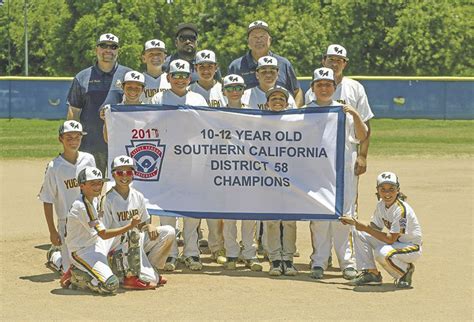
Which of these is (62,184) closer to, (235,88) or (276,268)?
(235,88)

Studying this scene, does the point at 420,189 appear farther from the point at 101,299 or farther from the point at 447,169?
the point at 101,299

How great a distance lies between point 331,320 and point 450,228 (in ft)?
18.7

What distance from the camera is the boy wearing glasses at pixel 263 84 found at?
1153cm

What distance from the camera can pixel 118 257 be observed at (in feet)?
35.1

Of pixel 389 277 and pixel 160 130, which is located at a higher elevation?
pixel 160 130

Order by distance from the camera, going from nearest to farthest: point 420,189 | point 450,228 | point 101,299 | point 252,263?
point 101,299, point 252,263, point 450,228, point 420,189

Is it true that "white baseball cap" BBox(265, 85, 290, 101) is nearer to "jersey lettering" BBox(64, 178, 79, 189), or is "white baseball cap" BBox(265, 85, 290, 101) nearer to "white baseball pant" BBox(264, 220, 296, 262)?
"white baseball pant" BBox(264, 220, 296, 262)

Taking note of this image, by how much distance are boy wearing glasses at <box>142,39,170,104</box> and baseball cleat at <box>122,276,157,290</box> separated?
101 inches

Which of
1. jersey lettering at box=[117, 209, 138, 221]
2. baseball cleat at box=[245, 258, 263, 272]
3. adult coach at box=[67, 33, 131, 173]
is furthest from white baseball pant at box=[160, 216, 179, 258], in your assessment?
adult coach at box=[67, 33, 131, 173]

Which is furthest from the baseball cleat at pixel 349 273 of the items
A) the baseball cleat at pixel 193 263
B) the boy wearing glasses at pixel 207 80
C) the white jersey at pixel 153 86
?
the white jersey at pixel 153 86

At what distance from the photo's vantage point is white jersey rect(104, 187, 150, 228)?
1072 cm

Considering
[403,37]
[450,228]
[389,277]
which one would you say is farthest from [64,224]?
[403,37]

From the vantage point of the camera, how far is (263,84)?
1166cm

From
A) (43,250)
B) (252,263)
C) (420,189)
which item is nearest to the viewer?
(252,263)
